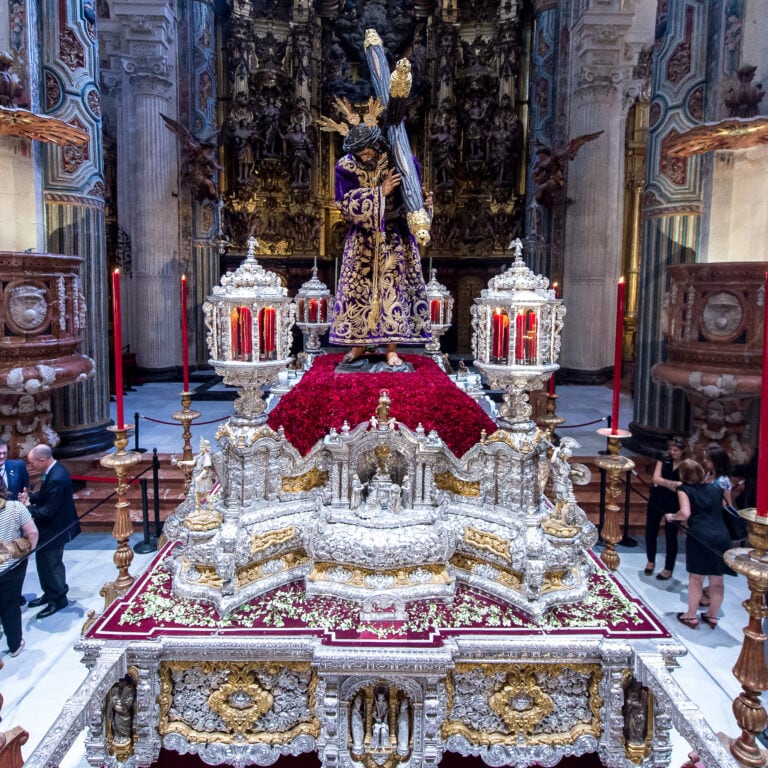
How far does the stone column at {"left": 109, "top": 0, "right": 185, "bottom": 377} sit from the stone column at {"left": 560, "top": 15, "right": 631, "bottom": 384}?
7.40 metres

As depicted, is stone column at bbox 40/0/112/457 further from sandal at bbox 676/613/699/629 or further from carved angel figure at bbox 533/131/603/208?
carved angel figure at bbox 533/131/603/208

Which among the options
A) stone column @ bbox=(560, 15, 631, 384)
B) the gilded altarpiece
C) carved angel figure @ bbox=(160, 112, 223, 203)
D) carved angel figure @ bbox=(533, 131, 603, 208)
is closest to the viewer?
carved angel figure @ bbox=(533, 131, 603, 208)

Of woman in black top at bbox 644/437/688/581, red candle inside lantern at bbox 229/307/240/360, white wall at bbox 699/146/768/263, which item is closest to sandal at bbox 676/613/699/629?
woman in black top at bbox 644/437/688/581

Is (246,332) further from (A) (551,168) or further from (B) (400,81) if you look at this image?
(A) (551,168)

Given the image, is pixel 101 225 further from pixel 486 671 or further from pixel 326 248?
pixel 326 248

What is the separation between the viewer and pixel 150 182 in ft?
38.2

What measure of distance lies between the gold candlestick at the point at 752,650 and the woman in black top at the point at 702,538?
84.4 inches

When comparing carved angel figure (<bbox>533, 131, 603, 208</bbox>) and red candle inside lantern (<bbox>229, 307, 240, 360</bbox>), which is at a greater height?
carved angel figure (<bbox>533, 131, 603, 208</bbox>)

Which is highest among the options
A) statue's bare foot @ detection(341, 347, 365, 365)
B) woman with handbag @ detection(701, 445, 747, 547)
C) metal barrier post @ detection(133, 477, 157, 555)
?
statue's bare foot @ detection(341, 347, 365, 365)

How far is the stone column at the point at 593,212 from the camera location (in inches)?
433

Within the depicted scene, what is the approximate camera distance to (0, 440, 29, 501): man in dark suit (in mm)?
4309

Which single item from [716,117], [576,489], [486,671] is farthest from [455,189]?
[486,671]

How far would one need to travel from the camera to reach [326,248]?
14.5 m

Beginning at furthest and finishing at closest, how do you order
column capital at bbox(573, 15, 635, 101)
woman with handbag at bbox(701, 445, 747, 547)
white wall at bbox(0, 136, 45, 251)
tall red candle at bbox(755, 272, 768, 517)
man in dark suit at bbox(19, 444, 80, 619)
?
column capital at bbox(573, 15, 635, 101), white wall at bbox(0, 136, 45, 251), woman with handbag at bbox(701, 445, 747, 547), man in dark suit at bbox(19, 444, 80, 619), tall red candle at bbox(755, 272, 768, 517)
